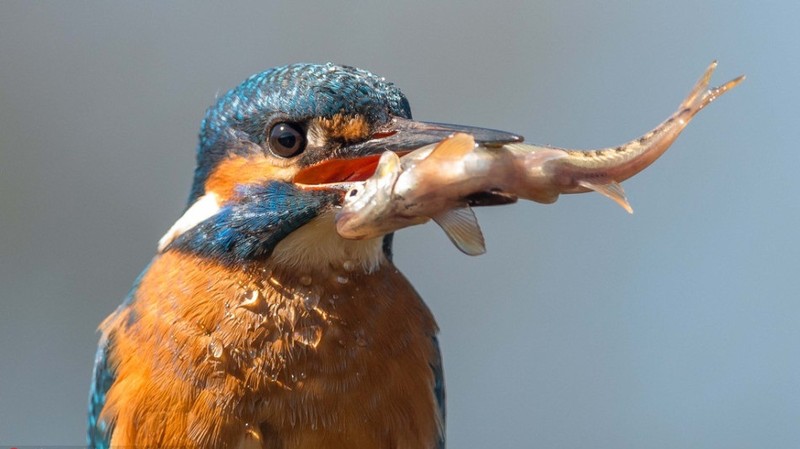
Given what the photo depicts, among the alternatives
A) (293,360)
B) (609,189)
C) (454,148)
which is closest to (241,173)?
(293,360)

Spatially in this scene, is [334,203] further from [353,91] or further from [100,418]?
[100,418]

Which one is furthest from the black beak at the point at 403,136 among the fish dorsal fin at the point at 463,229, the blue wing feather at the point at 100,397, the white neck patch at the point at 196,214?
the blue wing feather at the point at 100,397

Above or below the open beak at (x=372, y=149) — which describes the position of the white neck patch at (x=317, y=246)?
below

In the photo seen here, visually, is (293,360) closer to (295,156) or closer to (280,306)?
(280,306)

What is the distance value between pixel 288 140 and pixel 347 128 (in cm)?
12

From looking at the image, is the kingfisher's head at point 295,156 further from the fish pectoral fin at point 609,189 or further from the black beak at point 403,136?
the fish pectoral fin at point 609,189

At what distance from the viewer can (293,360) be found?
168 cm

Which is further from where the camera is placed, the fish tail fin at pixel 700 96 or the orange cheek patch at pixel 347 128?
the orange cheek patch at pixel 347 128

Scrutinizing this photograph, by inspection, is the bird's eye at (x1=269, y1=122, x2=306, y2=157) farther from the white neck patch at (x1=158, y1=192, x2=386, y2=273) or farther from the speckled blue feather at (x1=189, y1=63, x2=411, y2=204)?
the white neck patch at (x1=158, y1=192, x2=386, y2=273)

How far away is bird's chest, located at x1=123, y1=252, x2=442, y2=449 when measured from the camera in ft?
5.42

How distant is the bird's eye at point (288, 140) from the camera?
5.36 ft

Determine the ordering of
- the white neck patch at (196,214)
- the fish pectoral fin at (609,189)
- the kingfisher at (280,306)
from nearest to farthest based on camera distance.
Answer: the fish pectoral fin at (609,189), the kingfisher at (280,306), the white neck patch at (196,214)

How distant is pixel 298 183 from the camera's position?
162 centimetres

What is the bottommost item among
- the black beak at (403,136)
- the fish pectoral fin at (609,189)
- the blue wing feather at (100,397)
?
the blue wing feather at (100,397)
